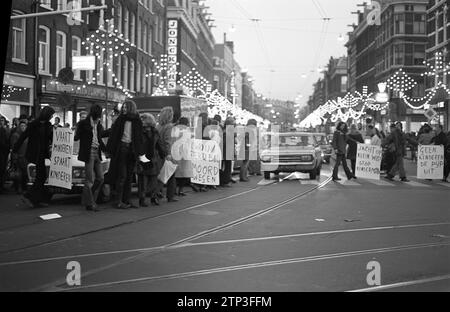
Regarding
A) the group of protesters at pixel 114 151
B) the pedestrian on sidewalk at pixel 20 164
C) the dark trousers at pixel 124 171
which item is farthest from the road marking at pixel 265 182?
the dark trousers at pixel 124 171

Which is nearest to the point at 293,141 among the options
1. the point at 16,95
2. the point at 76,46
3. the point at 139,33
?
the point at 16,95

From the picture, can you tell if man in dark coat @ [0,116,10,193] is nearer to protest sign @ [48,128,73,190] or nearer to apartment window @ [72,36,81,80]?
protest sign @ [48,128,73,190]

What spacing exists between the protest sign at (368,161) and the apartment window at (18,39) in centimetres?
1523

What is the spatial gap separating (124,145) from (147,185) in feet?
5.57

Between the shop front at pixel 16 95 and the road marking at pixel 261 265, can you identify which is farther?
the shop front at pixel 16 95

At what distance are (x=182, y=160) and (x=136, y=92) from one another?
27.5 metres

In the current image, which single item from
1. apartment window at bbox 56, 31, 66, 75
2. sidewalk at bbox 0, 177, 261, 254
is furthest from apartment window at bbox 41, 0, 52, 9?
sidewalk at bbox 0, 177, 261, 254

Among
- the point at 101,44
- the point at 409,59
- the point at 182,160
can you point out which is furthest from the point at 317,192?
the point at 409,59

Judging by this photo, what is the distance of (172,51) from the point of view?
169ft

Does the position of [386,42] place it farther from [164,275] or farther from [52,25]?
[164,275]

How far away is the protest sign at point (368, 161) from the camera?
65.2 ft

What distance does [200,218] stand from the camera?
11.0m

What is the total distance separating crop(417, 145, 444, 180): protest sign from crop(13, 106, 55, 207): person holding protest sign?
1272 cm

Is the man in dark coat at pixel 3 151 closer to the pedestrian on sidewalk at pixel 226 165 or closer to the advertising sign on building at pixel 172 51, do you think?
the pedestrian on sidewalk at pixel 226 165
